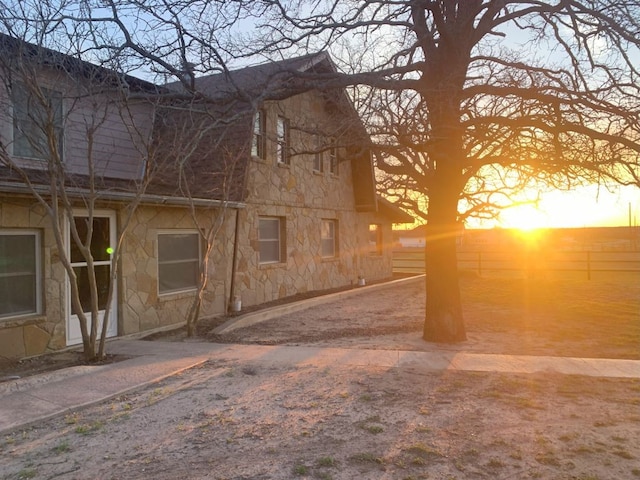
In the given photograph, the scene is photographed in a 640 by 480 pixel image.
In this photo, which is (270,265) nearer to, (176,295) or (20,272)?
(176,295)

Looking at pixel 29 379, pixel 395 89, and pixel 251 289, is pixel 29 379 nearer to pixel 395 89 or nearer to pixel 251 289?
pixel 395 89

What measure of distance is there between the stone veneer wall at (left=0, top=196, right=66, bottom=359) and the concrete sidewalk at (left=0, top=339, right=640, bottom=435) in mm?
979

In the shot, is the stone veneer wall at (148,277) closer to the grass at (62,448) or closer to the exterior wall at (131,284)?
the exterior wall at (131,284)

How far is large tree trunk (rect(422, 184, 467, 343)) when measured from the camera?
9.19 m

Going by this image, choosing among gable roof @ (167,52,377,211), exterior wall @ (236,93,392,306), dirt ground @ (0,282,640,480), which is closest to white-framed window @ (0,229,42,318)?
dirt ground @ (0,282,640,480)

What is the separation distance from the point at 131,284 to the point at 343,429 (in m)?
6.34

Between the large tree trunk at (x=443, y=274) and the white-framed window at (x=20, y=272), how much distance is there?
20.9 ft

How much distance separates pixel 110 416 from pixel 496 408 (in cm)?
380

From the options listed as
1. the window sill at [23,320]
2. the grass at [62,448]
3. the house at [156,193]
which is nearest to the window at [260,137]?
the house at [156,193]

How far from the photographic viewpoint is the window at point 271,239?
1440 centimetres

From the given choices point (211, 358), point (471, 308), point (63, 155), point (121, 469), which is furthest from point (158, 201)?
point (471, 308)

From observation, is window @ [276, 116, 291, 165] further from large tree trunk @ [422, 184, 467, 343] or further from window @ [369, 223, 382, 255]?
window @ [369, 223, 382, 255]

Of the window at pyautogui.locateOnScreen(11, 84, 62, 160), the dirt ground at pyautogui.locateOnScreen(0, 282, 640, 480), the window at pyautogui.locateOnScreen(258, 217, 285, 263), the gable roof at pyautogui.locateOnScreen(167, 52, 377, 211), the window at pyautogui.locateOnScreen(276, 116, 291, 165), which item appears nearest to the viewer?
the dirt ground at pyautogui.locateOnScreen(0, 282, 640, 480)

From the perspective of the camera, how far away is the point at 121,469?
13.1 feet
